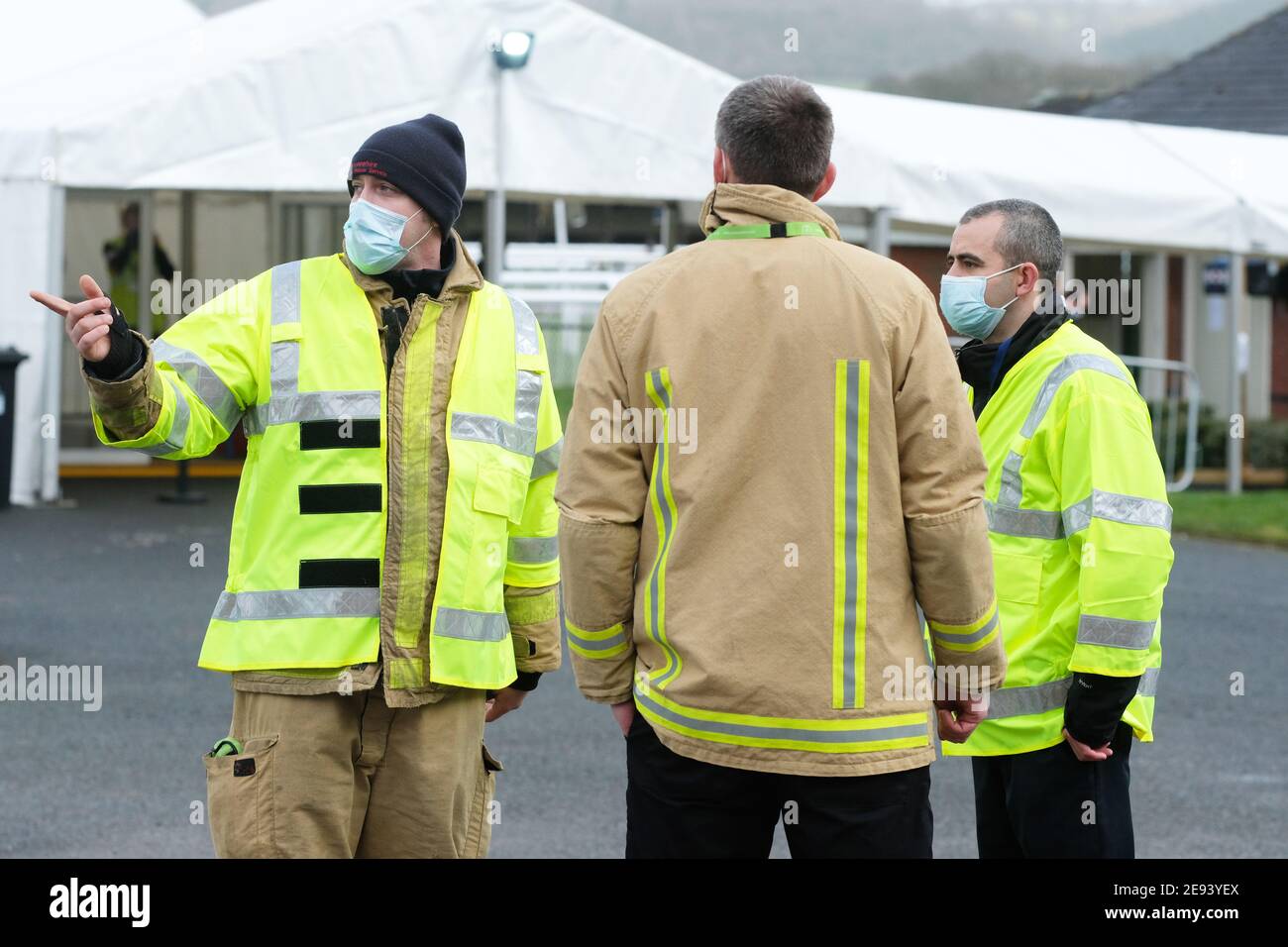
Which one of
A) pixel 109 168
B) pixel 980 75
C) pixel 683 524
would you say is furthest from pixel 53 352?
pixel 980 75

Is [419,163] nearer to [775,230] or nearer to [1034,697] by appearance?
[775,230]

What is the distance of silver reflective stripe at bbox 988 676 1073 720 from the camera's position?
362 centimetres

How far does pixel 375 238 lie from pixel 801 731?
1.36m

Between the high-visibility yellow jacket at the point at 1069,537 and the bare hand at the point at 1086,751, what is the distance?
1.6 inches

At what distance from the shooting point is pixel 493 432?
3.49 metres

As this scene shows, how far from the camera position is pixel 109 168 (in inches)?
513

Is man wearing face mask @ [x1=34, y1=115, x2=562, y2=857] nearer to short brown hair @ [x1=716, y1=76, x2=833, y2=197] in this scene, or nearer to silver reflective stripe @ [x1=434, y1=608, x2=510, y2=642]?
silver reflective stripe @ [x1=434, y1=608, x2=510, y2=642]

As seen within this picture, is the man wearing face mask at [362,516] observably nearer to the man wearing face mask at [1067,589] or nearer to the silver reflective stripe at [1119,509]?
the man wearing face mask at [1067,589]

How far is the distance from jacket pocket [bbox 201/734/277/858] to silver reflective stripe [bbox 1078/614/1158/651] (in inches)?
64.7

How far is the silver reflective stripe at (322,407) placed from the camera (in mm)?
3336

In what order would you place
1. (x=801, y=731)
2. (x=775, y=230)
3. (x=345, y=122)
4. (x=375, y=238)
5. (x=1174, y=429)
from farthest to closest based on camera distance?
(x=1174, y=429), (x=345, y=122), (x=375, y=238), (x=775, y=230), (x=801, y=731)

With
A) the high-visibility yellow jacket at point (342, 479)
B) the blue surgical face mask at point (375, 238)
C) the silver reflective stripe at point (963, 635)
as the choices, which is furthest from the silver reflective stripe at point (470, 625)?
the silver reflective stripe at point (963, 635)

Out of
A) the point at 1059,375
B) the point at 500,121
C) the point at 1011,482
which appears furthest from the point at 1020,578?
the point at 500,121

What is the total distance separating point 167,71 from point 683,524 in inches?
491
